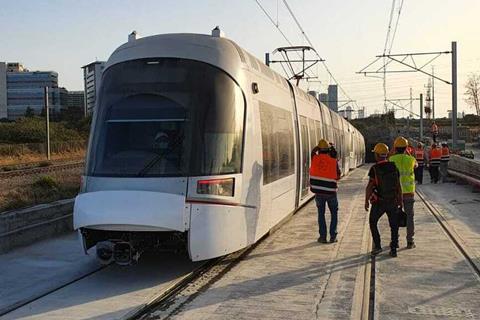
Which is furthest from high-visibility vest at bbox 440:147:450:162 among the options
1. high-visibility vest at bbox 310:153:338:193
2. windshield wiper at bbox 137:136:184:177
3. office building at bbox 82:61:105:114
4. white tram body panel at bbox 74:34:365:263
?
windshield wiper at bbox 137:136:184:177

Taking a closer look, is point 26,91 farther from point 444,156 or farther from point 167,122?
point 167,122

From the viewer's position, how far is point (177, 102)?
7.77m

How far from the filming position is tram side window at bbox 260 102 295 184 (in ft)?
30.6

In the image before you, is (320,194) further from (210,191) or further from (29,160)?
(29,160)

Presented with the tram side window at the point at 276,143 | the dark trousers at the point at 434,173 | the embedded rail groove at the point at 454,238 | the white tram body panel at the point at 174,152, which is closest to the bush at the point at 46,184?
the tram side window at the point at 276,143

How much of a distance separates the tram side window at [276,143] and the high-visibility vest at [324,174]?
2.02 ft

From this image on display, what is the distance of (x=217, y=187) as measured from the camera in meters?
7.61

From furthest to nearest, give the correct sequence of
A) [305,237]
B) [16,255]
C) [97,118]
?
[305,237]
[16,255]
[97,118]

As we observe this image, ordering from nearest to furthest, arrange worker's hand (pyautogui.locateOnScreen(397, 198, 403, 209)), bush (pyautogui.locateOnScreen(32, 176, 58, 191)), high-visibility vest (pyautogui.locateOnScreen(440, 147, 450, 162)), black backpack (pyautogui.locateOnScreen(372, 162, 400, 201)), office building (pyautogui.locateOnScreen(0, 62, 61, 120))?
1. black backpack (pyautogui.locateOnScreen(372, 162, 400, 201))
2. worker's hand (pyautogui.locateOnScreen(397, 198, 403, 209))
3. bush (pyautogui.locateOnScreen(32, 176, 58, 191))
4. high-visibility vest (pyautogui.locateOnScreen(440, 147, 450, 162))
5. office building (pyautogui.locateOnScreen(0, 62, 61, 120))

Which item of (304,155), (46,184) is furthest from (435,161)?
(46,184)

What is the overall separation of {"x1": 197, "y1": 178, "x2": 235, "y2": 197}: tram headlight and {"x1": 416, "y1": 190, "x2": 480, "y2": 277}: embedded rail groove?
3.38m

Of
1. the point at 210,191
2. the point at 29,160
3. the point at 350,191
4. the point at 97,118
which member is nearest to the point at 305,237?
the point at 210,191

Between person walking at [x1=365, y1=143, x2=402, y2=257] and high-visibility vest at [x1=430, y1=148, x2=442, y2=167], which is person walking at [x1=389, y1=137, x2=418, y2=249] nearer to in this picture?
person walking at [x1=365, y1=143, x2=402, y2=257]

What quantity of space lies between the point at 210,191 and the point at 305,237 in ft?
12.5
